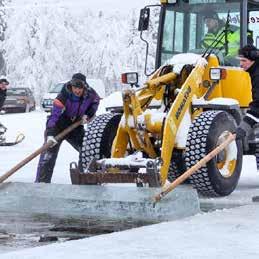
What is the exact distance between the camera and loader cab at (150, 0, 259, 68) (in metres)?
10.9

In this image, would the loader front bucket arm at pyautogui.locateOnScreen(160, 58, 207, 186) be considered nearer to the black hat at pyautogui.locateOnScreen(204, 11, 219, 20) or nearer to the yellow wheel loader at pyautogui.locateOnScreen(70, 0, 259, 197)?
the yellow wheel loader at pyautogui.locateOnScreen(70, 0, 259, 197)

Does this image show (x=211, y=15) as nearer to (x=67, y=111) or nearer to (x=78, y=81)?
(x=78, y=81)

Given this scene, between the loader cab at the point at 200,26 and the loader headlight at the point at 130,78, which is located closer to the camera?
the loader headlight at the point at 130,78

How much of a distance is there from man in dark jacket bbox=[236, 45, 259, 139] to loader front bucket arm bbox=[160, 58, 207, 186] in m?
0.56

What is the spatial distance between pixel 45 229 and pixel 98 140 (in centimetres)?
235

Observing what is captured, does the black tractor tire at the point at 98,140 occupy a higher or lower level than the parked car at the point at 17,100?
higher

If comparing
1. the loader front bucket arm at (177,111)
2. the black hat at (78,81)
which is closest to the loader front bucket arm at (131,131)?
the loader front bucket arm at (177,111)

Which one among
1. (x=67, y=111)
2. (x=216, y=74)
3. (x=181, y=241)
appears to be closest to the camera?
(x=181, y=241)

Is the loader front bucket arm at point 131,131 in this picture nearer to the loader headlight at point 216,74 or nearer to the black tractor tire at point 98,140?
the black tractor tire at point 98,140

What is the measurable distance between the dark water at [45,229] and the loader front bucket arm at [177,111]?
3.12ft

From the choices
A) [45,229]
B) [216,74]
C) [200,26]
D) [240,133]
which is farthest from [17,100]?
[45,229]

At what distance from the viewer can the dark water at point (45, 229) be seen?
7.18m

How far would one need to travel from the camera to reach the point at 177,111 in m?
9.35

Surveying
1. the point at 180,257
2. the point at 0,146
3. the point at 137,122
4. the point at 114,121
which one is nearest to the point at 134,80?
the point at 114,121
